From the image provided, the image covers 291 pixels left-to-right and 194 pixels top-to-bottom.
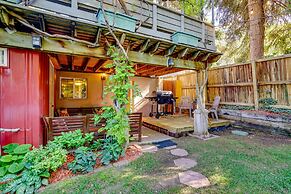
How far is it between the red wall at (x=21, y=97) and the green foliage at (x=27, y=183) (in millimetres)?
743

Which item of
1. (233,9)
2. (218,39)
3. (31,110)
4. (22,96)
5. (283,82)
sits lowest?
(31,110)

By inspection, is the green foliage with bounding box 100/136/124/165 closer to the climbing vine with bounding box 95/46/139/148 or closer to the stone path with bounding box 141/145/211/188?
the climbing vine with bounding box 95/46/139/148

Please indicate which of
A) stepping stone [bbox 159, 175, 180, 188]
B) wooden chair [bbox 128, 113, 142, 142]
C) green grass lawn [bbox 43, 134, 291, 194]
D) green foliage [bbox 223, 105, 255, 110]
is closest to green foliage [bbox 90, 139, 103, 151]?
green grass lawn [bbox 43, 134, 291, 194]

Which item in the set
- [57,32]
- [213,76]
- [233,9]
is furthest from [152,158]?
[233,9]

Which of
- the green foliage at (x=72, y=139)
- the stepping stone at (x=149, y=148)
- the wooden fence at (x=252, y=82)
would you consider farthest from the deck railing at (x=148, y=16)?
the stepping stone at (x=149, y=148)

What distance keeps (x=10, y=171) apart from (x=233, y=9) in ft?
33.1

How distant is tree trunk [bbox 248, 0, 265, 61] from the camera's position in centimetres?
669

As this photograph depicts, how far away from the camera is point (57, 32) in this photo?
3.21m

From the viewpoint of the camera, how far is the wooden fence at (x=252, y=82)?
502 cm

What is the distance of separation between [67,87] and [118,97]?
4190mm

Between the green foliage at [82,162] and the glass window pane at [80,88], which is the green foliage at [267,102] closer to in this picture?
the green foliage at [82,162]

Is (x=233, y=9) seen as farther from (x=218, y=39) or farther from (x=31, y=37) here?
(x=31, y=37)

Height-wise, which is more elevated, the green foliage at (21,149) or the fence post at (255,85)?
the fence post at (255,85)

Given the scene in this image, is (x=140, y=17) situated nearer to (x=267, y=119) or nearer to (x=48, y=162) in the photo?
(x=48, y=162)
